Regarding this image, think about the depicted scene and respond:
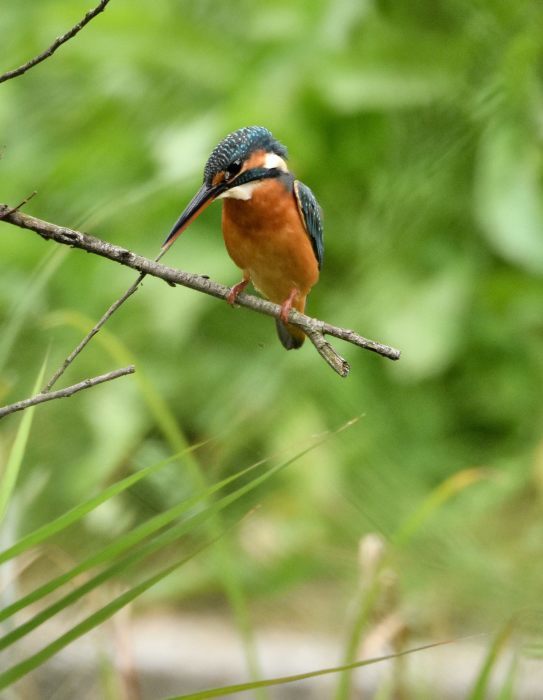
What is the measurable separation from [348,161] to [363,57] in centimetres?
30

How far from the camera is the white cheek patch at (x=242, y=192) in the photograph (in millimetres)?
559

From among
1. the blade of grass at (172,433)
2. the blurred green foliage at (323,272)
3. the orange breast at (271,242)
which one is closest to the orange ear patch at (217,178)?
the orange breast at (271,242)

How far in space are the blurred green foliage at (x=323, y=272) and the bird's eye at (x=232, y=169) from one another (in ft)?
4.32

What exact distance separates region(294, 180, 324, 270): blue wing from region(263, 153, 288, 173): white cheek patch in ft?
0.07

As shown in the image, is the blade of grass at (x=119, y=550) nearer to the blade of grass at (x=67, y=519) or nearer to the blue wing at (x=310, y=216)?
the blade of grass at (x=67, y=519)

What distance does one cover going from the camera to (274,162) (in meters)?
0.64

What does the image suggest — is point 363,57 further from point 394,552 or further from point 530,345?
point 394,552

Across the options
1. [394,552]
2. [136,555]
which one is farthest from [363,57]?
[136,555]

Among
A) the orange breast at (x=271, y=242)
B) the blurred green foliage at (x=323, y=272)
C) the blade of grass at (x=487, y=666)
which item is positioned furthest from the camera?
the blurred green foliage at (x=323, y=272)

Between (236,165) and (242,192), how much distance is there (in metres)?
0.04

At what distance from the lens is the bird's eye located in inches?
21.8

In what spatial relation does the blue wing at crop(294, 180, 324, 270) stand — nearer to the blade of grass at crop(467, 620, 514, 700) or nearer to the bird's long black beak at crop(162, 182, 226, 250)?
the bird's long black beak at crop(162, 182, 226, 250)

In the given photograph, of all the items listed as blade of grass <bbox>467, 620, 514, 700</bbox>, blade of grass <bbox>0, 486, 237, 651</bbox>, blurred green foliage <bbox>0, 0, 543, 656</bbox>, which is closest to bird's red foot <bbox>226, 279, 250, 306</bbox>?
blade of grass <bbox>0, 486, 237, 651</bbox>

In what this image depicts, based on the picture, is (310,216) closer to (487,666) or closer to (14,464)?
(14,464)
